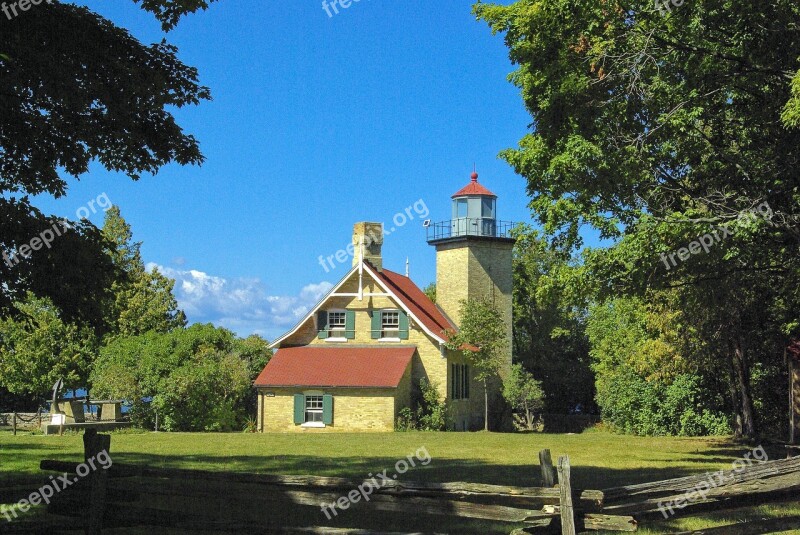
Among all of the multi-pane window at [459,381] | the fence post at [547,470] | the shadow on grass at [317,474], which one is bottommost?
the shadow on grass at [317,474]

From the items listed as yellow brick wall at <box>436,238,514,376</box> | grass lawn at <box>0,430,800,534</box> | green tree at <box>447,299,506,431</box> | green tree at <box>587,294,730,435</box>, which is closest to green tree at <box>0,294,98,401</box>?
yellow brick wall at <box>436,238,514,376</box>

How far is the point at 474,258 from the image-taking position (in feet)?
143

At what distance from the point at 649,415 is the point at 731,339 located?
34.1 feet

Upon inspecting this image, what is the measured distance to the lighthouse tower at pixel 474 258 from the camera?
1716 inches

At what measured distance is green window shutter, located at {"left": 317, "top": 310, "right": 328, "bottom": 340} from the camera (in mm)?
42062

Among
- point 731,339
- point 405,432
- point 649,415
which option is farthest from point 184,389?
point 731,339

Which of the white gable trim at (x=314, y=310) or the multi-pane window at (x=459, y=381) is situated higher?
the white gable trim at (x=314, y=310)

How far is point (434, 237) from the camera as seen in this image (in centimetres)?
4447

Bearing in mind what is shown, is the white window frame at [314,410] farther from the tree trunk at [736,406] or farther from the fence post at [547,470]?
the fence post at [547,470]

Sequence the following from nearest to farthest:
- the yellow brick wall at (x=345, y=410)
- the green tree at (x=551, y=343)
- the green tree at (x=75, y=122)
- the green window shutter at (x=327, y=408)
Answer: the green tree at (x=75, y=122)
the yellow brick wall at (x=345, y=410)
the green window shutter at (x=327, y=408)
the green tree at (x=551, y=343)

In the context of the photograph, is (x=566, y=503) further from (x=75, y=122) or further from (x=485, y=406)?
(x=485, y=406)

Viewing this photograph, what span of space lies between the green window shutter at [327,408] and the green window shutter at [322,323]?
378 centimetres

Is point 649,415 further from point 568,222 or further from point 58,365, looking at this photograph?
point 58,365

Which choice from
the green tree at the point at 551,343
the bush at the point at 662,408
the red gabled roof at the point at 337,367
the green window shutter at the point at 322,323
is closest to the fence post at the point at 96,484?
the red gabled roof at the point at 337,367
